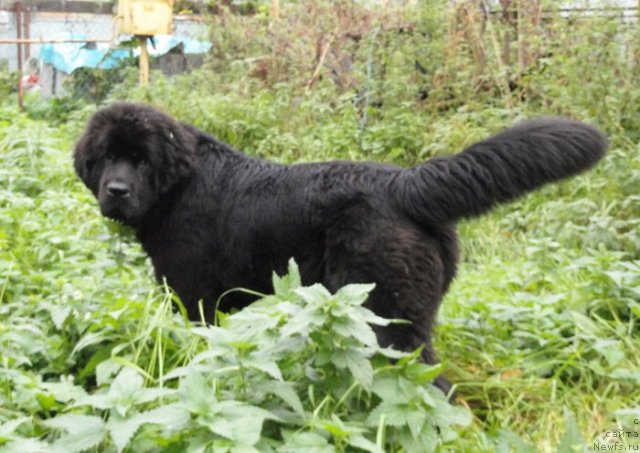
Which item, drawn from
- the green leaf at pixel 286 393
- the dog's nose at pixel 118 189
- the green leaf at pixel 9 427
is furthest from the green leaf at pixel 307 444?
the dog's nose at pixel 118 189

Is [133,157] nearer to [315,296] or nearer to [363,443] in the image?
[315,296]

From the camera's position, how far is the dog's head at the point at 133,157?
4.43 meters

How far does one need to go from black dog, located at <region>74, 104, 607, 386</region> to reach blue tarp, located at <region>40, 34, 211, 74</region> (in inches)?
288

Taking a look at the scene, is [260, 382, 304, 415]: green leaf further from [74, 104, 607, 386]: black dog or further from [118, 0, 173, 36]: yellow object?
[118, 0, 173, 36]: yellow object

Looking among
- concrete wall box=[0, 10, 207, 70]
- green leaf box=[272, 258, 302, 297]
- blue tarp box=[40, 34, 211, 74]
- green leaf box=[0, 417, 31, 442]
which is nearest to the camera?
green leaf box=[0, 417, 31, 442]

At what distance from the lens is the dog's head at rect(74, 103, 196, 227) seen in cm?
443

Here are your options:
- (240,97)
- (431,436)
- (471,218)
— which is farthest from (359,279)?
(240,97)

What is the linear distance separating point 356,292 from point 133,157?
82.0 inches

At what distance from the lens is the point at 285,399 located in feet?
9.07

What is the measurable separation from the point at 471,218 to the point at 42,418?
1.95 m

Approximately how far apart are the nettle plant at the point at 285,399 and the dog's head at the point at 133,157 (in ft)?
5.18

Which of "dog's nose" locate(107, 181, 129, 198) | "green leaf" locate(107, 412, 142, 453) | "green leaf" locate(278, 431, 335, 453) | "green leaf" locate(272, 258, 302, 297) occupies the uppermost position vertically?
"dog's nose" locate(107, 181, 129, 198)

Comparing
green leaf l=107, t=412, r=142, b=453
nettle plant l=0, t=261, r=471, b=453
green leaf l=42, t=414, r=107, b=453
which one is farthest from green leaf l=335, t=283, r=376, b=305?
green leaf l=42, t=414, r=107, b=453

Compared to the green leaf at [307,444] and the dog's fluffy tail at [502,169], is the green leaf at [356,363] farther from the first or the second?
the dog's fluffy tail at [502,169]
